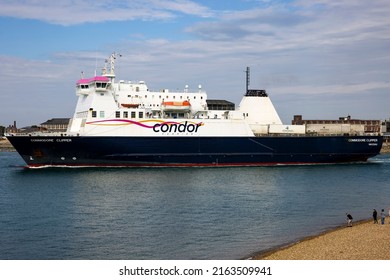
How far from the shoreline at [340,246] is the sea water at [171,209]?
94 centimetres

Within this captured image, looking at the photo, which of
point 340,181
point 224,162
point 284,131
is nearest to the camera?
point 340,181

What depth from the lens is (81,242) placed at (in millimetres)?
19797

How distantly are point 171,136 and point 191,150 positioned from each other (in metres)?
2.06

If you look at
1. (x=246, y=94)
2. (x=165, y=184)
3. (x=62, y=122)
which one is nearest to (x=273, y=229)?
(x=165, y=184)

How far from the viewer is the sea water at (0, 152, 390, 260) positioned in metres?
19.3

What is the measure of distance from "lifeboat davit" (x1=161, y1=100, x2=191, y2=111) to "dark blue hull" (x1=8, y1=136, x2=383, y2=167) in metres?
2.92

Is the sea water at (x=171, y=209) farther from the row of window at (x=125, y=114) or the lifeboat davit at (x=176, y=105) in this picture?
the lifeboat davit at (x=176, y=105)

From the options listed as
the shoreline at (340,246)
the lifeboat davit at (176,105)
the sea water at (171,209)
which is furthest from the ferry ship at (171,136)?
the shoreline at (340,246)

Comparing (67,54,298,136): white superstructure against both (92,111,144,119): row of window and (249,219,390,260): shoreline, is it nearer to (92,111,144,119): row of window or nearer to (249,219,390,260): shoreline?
(92,111,144,119): row of window

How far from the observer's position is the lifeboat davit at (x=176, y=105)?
46.3m

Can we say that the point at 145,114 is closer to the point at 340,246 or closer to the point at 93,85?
the point at 93,85

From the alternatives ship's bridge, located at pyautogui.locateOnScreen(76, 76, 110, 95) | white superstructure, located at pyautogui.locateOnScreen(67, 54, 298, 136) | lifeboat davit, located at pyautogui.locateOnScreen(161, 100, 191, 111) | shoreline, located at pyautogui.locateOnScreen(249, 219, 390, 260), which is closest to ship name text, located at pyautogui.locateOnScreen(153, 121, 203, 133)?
white superstructure, located at pyautogui.locateOnScreen(67, 54, 298, 136)
